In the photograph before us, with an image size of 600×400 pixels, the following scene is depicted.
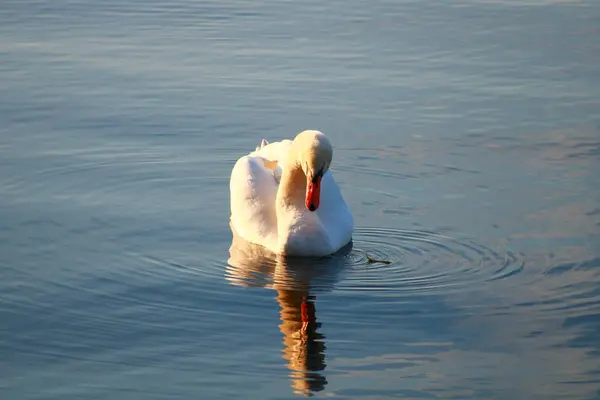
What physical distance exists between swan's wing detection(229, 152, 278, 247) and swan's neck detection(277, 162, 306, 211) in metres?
0.35

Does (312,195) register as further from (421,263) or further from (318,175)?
(421,263)

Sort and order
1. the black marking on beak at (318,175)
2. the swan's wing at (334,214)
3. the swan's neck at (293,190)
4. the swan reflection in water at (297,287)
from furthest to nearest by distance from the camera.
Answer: the swan's neck at (293,190) < the swan's wing at (334,214) < the black marking on beak at (318,175) < the swan reflection in water at (297,287)

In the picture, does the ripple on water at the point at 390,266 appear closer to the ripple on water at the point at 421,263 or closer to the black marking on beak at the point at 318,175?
the ripple on water at the point at 421,263

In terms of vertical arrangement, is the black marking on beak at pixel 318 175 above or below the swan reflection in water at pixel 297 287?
above

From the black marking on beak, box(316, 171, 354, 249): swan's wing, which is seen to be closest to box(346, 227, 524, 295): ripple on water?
box(316, 171, 354, 249): swan's wing

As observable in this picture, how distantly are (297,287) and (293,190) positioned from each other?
149 cm

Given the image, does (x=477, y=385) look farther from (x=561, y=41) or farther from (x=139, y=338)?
(x=561, y=41)

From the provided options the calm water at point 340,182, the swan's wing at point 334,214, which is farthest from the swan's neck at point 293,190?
the calm water at point 340,182

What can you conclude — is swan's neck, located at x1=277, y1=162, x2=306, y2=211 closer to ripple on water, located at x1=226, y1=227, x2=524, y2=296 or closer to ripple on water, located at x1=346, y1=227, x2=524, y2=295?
ripple on water, located at x1=226, y1=227, x2=524, y2=296

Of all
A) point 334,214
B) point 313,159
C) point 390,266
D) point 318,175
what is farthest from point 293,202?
point 390,266

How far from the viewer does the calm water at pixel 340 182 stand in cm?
941

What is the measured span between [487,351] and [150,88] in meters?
8.84

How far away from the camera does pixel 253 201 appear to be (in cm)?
1285

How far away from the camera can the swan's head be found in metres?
11.5
